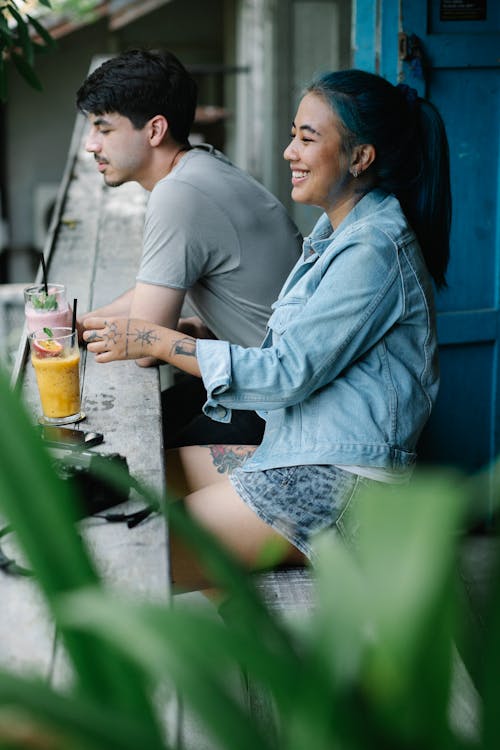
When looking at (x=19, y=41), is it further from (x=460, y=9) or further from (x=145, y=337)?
(x=460, y=9)

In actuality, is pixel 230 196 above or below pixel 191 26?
below

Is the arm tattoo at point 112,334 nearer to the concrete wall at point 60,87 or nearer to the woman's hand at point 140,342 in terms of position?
the woman's hand at point 140,342

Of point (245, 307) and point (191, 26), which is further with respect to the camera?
point (191, 26)

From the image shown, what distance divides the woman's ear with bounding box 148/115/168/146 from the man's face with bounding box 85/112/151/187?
0.02 m

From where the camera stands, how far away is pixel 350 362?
6.13 feet

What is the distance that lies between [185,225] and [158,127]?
1.36 ft

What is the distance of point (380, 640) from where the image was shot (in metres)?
0.49

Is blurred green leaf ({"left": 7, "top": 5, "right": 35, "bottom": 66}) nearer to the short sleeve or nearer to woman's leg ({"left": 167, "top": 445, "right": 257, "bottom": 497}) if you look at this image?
the short sleeve

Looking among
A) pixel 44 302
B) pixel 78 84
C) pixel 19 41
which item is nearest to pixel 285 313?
pixel 44 302

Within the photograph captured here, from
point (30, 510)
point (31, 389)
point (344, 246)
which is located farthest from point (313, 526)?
point (30, 510)

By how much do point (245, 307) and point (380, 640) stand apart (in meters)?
2.08

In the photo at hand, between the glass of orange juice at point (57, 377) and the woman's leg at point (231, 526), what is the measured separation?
32 centimetres

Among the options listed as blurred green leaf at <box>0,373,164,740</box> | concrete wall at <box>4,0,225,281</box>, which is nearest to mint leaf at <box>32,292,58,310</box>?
blurred green leaf at <box>0,373,164,740</box>

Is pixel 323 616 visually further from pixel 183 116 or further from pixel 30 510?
pixel 183 116
